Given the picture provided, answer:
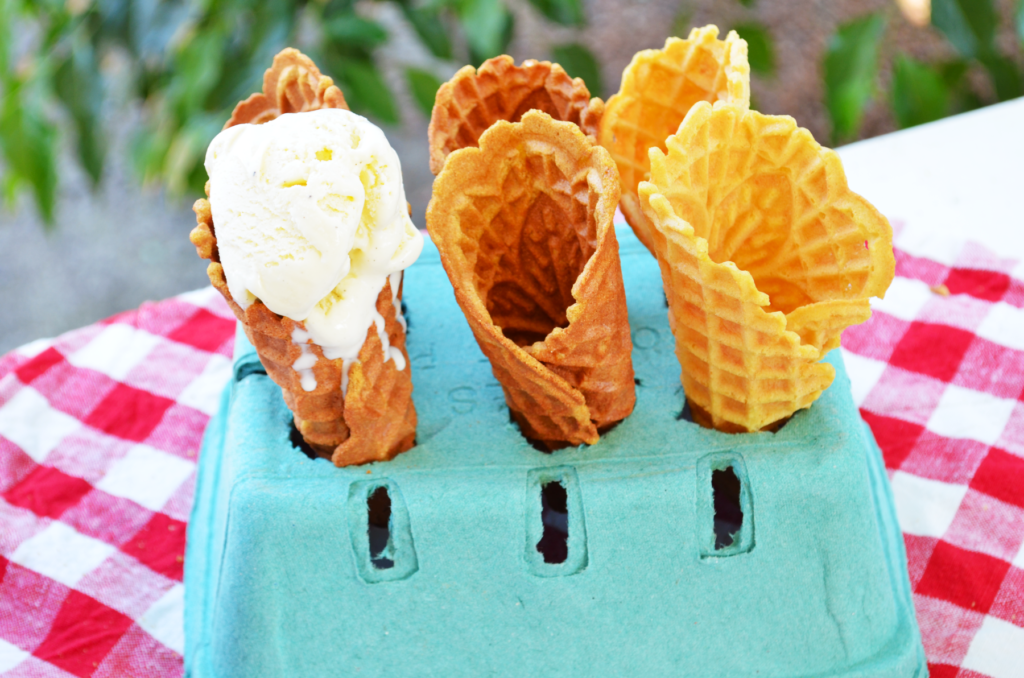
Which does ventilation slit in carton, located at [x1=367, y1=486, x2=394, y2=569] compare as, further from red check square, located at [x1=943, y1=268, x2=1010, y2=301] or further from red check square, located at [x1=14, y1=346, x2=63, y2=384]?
red check square, located at [x1=943, y1=268, x2=1010, y2=301]

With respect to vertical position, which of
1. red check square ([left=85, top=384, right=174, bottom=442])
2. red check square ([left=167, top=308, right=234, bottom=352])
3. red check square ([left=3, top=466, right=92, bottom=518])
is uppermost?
red check square ([left=167, top=308, right=234, bottom=352])

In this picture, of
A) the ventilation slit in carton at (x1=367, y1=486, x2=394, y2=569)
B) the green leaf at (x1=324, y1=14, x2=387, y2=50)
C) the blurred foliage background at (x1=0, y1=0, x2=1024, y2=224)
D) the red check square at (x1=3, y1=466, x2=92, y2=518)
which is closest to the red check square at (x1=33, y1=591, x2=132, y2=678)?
the red check square at (x1=3, y1=466, x2=92, y2=518)

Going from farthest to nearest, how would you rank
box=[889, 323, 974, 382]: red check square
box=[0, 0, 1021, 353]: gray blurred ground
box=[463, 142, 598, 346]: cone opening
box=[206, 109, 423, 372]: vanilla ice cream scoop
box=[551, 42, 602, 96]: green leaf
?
1. box=[0, 0, 1021, 353]: gray blurred ground
2. box=[551, 42, 602, 96]: green leaf
3. box=[889, 323, 974, 382]: red check square
4. box=[463, 142, 598, 346]: cone opening
5. box=[206, 109, 423, 372]: vanilla ice cream scoop

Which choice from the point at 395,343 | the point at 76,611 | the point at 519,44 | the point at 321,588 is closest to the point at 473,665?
the point at 321,588

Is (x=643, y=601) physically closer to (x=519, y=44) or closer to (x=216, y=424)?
(x=216, y=424)

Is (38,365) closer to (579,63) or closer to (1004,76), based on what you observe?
(579,63)

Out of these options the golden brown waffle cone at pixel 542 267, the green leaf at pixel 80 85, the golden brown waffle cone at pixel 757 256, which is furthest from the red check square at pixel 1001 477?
the green leaf at pixel 80 85

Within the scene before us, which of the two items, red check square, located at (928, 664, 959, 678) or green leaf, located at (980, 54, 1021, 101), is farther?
green leaf, located at (980, 54, 1021, 101)
